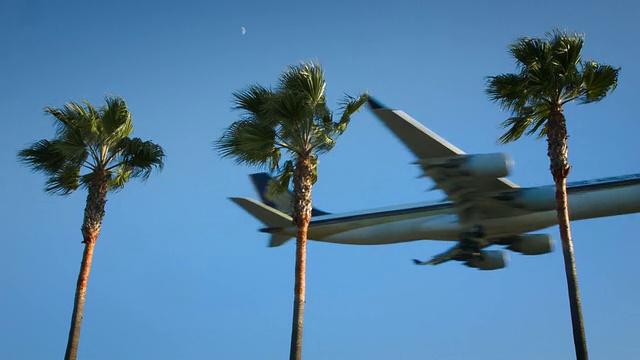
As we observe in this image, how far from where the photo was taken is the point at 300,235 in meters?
14.9

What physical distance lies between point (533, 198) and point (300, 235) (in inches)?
652

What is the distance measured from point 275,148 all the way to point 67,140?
5464 mm

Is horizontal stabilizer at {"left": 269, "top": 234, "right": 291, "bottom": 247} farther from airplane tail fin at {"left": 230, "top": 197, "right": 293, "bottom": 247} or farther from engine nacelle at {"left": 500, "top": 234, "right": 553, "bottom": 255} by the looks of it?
engine nacelle at {"left": 500, "top": 234, "right": 553, "bottom": 255}

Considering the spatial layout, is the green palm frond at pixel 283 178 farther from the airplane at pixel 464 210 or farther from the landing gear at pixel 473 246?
the landing gear at pixel 473 246

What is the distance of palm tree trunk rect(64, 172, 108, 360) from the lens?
14719 millimetres

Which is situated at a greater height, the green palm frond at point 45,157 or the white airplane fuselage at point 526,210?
the white airplane fuselage at point 526,210

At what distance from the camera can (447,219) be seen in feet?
105

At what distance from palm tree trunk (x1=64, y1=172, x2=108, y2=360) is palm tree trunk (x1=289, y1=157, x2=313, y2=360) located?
5.03m

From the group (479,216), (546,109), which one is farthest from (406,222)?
(546,109)

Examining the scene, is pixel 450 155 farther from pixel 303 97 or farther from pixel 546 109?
pixel 303 97

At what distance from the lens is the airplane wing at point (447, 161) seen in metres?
21.4

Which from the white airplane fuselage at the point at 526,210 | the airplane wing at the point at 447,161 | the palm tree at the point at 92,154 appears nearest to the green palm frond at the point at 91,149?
the palm tree at the point at 92,154

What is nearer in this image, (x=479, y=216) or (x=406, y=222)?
(x=479, y=216)

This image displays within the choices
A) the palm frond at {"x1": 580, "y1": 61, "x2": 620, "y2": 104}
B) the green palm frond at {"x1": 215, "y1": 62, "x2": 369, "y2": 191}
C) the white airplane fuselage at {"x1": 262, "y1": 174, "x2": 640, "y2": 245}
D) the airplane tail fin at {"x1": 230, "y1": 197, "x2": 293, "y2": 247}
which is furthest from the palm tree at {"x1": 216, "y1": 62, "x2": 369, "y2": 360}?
the airplane tail fin at {"x1": 230, "y1": 197, "x2": 293, "y2": 247}
